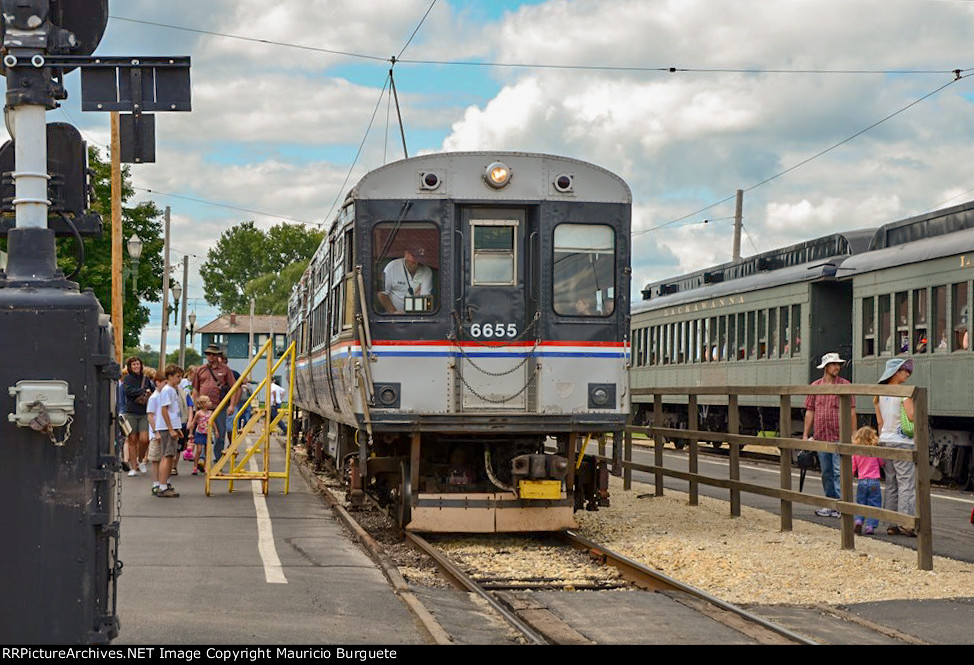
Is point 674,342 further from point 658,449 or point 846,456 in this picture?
point 846,456

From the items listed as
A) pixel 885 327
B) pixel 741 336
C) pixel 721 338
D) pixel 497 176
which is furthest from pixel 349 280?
pixel 721 338

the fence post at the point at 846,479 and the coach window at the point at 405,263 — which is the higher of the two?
the coach window at the point at 405,263

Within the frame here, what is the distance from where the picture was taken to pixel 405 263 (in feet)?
40.1

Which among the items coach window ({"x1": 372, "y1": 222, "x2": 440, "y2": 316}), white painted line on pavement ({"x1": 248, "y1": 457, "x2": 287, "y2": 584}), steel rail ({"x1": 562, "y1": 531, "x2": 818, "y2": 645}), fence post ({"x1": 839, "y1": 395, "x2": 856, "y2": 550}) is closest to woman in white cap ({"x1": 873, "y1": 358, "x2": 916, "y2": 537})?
fence post ({"x1": 839, "y1": 395, "x2": 856, "y2": 550})

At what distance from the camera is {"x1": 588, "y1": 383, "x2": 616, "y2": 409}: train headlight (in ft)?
40.1

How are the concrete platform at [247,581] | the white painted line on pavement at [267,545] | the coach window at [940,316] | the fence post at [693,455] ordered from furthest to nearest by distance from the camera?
the coach window at [940,316] < the fence post at [693,455] < the white painted line on pavement at [267,545] < the concrete platform at [247,581]

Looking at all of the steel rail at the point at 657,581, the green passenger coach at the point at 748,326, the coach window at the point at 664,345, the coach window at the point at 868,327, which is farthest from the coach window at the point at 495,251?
the coach window at the point at 664,345

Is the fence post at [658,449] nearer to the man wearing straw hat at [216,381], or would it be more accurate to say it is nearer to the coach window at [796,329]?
the man wearing straw hat at [216,381]

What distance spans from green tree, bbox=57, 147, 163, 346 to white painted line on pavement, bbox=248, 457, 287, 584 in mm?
24647

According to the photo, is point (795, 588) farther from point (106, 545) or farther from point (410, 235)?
point (106, 545)

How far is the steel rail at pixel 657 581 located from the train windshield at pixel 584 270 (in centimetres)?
207

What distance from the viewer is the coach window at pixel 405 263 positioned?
12.2 metres

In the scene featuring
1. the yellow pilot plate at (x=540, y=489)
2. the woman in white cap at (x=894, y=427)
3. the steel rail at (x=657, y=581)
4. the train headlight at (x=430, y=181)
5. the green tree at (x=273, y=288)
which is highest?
the green tree at (x=273, y=288)

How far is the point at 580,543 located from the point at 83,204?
6876 millimetres
